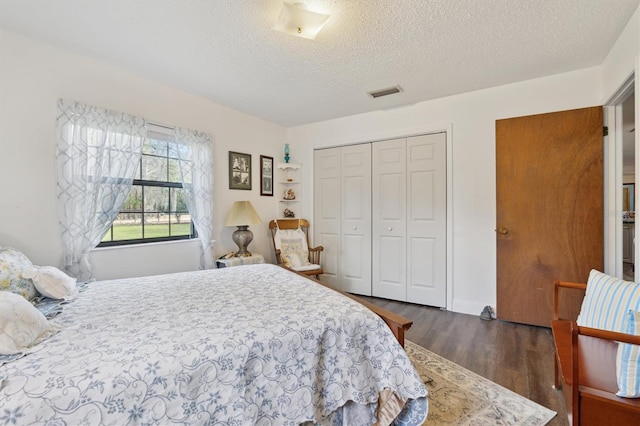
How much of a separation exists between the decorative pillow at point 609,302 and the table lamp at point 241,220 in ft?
9.66

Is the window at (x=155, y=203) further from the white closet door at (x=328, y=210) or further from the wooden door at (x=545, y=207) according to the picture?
the wooden door at (x=545, y=207)

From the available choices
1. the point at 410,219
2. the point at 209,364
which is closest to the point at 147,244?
the point at 209,364

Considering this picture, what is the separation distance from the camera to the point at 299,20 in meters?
1.80

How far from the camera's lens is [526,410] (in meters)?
1.58

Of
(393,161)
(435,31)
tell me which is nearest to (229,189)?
(393,161)

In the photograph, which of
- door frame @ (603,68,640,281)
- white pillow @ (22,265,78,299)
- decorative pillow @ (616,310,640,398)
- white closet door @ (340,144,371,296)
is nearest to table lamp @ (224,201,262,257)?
white closet door @ (340,144,371,296)

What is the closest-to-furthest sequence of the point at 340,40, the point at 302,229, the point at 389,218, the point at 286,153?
A: 1. the point at 340,40
2. the point at 389,218
3. the point at 302,229
4. the point at 286,153

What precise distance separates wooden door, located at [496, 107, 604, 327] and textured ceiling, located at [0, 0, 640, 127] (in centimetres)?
57

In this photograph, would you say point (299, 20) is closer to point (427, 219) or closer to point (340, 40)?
point (340, 40)

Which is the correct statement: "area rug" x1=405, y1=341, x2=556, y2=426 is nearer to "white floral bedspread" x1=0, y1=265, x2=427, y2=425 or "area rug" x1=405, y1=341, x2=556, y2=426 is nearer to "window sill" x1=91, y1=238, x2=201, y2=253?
"white floral bedspread" x1=0, y1=265, x2=427, y2=425

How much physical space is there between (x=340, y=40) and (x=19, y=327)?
2446mm

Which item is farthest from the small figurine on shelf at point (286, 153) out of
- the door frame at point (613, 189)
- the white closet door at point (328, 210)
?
the door frame at point (613, 189)

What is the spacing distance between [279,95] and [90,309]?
104 inches

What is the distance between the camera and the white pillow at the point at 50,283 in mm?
1555
